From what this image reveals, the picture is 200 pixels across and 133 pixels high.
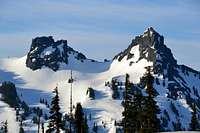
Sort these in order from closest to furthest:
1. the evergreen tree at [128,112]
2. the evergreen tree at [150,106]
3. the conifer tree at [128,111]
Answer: the evergreen tree at [150,106] < the conifer tree at [128,111] < the evergreen tree at [128,112]

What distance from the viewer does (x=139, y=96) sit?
101812mm

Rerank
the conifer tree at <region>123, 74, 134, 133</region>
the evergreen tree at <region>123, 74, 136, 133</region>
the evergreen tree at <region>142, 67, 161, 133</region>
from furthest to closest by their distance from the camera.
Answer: the evergreen tree at <region>123, 74, 136, 133</region> < the conifer tree at <region>123, 74, 134, 133</region> < the evergreen tree at <region>142, 67, 161, 133</region>

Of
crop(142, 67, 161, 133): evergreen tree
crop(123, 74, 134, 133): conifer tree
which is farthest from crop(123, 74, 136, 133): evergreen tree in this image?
crop(142, 67, 161, 133): evergreen tree

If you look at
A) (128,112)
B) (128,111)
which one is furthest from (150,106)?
Result: (128,112)

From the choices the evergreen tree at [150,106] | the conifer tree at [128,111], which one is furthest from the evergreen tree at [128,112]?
the evergreen tree at [150,106]

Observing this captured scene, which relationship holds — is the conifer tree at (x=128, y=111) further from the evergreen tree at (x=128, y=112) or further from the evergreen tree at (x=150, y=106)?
the evergreen tree at (x=150, y=106)

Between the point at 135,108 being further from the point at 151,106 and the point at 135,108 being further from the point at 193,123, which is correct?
the point at 193,123

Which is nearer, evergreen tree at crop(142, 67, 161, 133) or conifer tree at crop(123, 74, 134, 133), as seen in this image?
evergreen tree at crop(142, 67, 161, 133)

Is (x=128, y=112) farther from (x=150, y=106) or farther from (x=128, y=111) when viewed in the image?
(x=150, y=106)

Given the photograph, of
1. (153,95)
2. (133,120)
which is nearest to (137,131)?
(133,120)

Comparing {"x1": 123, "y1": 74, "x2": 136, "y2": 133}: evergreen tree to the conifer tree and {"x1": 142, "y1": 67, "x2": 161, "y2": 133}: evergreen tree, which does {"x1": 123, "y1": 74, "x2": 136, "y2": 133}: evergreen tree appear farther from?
{"x1": 142, "y1": 67, "x2": 161, "y2": 133}: evergreen tree

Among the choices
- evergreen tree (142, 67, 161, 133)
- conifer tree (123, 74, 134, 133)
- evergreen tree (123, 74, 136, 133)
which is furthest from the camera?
evergreen tree (123, 74, 136, 133)

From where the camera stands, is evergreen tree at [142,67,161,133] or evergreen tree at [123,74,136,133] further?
evergreen tree at [123,74,136,133]

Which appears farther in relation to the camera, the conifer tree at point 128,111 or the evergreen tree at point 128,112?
the evergreen tree at point 128,112
